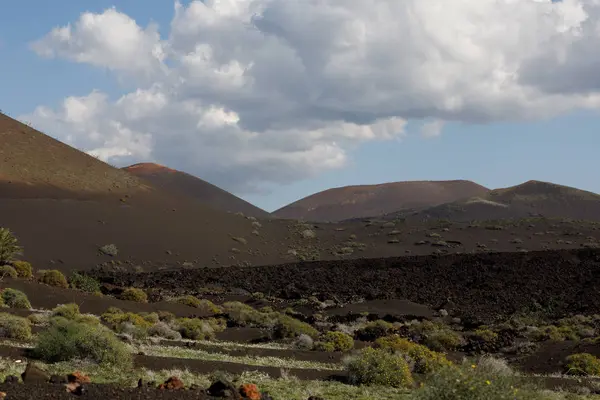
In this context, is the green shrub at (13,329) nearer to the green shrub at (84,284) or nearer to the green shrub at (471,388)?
the green shrub at (471,388)

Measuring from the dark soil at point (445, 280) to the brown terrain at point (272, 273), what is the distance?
14 cm

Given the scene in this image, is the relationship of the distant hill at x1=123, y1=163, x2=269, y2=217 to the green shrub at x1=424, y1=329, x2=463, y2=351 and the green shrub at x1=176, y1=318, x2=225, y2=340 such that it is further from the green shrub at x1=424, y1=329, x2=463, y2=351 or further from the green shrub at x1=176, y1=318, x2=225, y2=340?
the green shrub at x1=424, y1=329, x2=463, y2=351

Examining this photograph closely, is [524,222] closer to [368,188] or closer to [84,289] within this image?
[84,289]

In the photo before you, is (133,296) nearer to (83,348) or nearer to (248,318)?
(248,318)

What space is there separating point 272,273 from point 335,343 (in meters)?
33.1

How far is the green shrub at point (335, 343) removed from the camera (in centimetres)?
2194

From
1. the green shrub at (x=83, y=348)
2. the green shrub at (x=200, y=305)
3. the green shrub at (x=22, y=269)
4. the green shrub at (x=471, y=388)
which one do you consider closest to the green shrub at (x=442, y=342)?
the green shrub at (x=200, y=305)

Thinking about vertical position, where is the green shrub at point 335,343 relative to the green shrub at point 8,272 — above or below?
below

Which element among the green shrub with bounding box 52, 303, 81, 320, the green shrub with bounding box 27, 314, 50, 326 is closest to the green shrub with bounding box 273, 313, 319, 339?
the green shrub with bounding box 52, 303, 81, 320

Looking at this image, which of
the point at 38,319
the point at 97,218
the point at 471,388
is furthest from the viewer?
the point at 97,218

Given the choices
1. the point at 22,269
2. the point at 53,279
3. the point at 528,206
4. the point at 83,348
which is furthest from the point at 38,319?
the point at 528,206

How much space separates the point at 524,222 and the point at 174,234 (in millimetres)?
43626

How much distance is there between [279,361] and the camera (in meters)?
18.2

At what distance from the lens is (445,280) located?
166 feet
